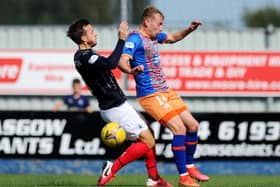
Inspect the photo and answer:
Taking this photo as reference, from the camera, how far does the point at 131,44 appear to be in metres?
13.4

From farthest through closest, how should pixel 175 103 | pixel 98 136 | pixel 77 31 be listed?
pixel 98 136
pixel 175 103
pixel 77 31

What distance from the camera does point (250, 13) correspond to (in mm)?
88062

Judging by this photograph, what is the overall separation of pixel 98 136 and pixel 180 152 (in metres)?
5.88

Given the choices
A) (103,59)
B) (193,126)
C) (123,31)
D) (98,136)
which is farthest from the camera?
(98,136)

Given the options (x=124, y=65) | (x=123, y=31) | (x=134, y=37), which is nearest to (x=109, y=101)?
(x=124, y=65)

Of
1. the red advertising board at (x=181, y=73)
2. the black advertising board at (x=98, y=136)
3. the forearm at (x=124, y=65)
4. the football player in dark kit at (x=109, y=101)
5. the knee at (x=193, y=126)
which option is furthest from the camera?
the red advertising board at (x=181, y=73)

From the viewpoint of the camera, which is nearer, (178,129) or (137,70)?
(137,70)

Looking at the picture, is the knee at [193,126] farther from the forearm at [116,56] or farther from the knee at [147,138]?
the forearm at [116,56]

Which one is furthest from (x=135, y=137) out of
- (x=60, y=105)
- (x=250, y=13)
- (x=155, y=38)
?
(x=250, y=13)

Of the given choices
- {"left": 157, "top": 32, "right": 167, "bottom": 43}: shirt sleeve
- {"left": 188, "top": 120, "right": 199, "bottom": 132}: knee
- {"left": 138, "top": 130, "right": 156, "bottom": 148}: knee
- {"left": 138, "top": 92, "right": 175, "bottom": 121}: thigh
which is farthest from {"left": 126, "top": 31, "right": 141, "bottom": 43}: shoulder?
{"left": 188, "top": 120, "right": 199, "bottom": 132}: knee

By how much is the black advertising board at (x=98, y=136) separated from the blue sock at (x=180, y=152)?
560 cm

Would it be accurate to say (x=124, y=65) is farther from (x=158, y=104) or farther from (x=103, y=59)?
(x=158, y=104)

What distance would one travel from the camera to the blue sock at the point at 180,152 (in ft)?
43.9

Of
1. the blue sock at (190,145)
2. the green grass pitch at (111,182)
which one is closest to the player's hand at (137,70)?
the blue sock at (190,145)
